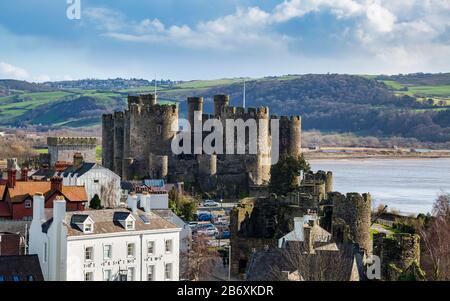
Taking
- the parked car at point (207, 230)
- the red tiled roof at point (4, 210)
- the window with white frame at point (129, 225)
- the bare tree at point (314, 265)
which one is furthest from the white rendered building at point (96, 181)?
the bare tree at point (314, 265)

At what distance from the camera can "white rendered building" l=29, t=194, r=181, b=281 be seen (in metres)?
22.9

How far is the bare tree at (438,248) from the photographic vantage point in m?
22.3

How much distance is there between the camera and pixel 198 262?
27.0 meters

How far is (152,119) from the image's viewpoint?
51875 mm

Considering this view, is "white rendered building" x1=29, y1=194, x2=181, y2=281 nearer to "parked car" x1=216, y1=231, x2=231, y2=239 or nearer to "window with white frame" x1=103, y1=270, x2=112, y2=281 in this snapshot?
"window with white frame" x1=103, y1=270, x2=112, y2=281

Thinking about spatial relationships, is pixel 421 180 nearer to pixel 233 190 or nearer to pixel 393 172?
pixel 393 172

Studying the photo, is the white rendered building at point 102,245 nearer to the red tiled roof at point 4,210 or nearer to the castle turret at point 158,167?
the red tiled roof at point 4,210

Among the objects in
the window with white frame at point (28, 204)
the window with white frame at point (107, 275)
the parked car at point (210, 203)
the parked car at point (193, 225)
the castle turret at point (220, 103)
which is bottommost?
the parked car at point (210, 203)

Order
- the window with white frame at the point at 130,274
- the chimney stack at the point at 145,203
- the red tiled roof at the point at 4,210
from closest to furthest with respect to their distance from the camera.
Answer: the window with white frame at the point at 130,274
the chimney stack at the point at 145,203
the red tiled roof at the point at 4,210

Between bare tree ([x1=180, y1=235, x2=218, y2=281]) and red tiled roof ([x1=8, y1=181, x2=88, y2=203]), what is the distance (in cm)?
451

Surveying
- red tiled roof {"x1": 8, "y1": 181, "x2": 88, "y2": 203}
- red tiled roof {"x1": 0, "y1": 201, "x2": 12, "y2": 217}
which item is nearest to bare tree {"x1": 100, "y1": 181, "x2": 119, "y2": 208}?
red tiled roof {"x1": 8, "y1": 181, "x2": 88, "y2": 203}

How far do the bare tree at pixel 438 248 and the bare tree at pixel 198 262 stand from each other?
6.06 meters

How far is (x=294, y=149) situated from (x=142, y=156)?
8826 millimetres

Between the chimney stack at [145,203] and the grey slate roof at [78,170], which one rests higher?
the chimney stack at [145,203]
